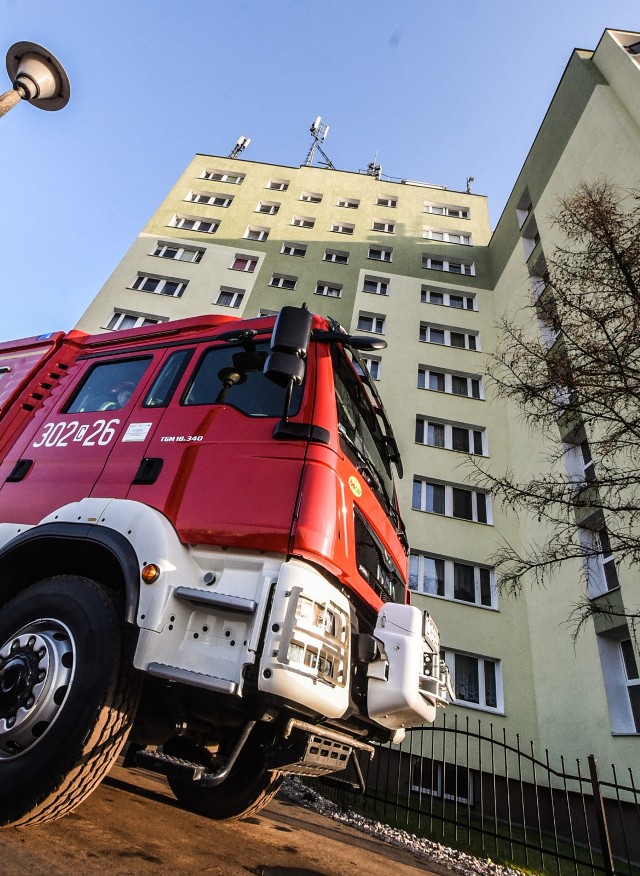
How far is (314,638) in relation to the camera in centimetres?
229

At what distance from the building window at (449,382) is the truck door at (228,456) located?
46.8 feet

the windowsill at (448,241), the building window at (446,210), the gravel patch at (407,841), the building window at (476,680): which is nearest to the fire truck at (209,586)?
the gravel patch at (407,841)

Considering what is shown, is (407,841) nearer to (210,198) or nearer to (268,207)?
(268,207)

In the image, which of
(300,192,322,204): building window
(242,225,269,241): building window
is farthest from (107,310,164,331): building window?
(300,192,322,204): building window

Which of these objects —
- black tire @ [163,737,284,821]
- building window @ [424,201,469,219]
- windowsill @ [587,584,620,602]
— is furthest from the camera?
building window @ [424,201,469,219]

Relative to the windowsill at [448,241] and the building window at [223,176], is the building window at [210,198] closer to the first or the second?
the building window at [223,176]

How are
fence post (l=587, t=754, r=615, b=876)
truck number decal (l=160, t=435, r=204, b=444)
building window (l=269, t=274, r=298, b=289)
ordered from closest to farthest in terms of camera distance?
truck number decal (l=160, t=435, r=204, b=444), fence post (l=587, t=754, r=615, b=876), building window (l=269, t=274, r=298, b=289)

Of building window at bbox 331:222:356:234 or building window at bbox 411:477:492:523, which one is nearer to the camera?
building window at bbox 411:477:492:523

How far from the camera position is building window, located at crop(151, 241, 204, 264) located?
20.5 m

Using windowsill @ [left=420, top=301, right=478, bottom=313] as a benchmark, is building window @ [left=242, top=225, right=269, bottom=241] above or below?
above

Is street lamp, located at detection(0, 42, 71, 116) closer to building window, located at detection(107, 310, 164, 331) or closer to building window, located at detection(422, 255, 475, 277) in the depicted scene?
building window, located at detection(107, 310, 164, 331)

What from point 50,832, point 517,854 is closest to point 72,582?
point 50,832

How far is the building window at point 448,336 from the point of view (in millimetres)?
19047

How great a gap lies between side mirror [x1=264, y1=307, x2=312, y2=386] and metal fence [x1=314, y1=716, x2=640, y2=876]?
5068mm
